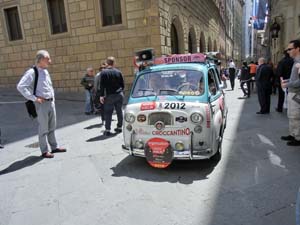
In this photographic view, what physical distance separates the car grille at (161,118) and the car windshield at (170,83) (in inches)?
18.3

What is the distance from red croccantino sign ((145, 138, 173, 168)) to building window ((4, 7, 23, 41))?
14.7 m

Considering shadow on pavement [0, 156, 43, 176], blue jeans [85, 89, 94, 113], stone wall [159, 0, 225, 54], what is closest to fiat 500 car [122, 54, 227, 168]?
shadow on pavement [0, 156, 43, 176]

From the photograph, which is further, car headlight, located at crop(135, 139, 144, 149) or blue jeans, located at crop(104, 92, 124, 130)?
blue jeans, located at crop(104, 92, 124, 130)

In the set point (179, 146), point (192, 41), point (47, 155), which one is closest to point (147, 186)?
point (179, 146)

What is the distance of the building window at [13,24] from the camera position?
49.8 ft

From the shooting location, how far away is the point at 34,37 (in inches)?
572

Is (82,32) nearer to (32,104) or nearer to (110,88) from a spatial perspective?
(110,88)

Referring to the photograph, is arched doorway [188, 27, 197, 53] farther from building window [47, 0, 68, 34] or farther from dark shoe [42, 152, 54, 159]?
dark shoe [42, 152, 54, 159]

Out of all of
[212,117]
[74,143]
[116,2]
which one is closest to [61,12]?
[116,2]

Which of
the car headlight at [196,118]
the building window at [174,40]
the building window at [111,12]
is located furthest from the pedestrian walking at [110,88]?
the building window at [174,40]

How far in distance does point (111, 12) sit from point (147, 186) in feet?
36.1

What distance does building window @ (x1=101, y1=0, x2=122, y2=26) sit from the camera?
12383 mm

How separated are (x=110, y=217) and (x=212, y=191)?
1.41 m

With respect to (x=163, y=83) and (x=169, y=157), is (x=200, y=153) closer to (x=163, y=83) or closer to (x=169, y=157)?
(x=169, y=157)
